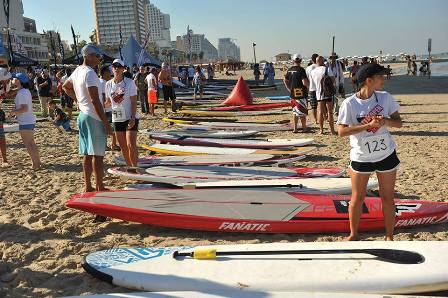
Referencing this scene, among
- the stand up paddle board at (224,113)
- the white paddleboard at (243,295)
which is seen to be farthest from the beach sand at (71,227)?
the stand up paddle board at (224,113)

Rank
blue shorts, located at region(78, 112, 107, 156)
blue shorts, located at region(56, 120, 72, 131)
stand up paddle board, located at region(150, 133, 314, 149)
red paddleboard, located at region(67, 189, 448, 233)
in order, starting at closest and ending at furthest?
red paddleboard, located at region(67, 189, 448, 233) → blue shorts, located at region(78, 112, 107, 156) → stand up paddle board, located at region(150, 133, 314, 149) → blue shorts, located at region(56, 120, 72, 131)

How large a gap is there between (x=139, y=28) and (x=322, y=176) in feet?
359

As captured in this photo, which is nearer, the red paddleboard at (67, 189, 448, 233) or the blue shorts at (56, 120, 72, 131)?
the red paddleboard at (67, 189, 448, 233)

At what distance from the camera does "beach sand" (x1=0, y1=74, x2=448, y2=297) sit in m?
3.36

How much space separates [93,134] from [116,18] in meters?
114

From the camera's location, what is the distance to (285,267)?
2.95 m

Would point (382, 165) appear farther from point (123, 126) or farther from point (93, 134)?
point (123, 126)

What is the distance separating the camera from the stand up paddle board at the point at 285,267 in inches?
107

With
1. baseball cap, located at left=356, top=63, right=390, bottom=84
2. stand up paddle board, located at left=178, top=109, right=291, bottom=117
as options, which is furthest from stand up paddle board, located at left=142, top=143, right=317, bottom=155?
stand up paddle board, located at left=178, top=109, right=291, bottom=117

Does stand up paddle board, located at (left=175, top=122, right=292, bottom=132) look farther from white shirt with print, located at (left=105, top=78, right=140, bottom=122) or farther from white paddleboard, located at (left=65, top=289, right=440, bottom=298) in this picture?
white paddleboard, located at (left=65, top=289, right=440, bottom=298)

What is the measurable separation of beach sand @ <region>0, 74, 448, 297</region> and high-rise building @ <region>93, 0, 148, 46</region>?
10512 cm

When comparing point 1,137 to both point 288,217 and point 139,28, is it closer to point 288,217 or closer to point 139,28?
point 288,217

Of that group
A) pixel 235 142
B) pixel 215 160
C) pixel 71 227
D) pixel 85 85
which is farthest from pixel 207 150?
pixel 71 227

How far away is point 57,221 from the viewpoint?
4551 mm
